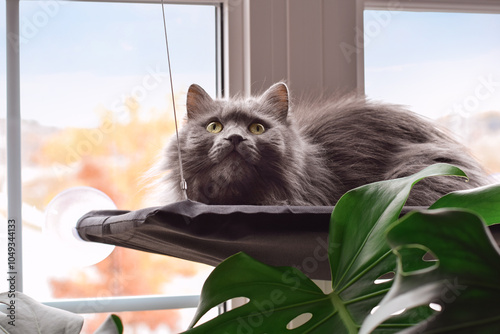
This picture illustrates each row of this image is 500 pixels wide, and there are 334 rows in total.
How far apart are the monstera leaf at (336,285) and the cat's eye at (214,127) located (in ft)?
1.81

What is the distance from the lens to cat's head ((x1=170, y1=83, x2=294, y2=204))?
0.91m

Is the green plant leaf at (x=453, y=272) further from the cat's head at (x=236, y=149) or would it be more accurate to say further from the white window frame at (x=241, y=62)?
the white window frame at (x=241, y=62)

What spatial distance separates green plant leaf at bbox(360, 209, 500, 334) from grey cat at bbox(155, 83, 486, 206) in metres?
0.62

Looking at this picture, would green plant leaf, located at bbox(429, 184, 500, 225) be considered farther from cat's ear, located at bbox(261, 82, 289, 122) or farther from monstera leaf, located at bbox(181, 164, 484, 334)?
cat's ear, located at bbox(261, 82, 289, 122)

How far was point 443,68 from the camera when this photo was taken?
1.56 meters

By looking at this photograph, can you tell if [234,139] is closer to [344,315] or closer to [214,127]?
[214,127]

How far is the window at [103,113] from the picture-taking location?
4.49 ft

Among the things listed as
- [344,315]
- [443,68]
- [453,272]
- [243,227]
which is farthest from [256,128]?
[443,68]

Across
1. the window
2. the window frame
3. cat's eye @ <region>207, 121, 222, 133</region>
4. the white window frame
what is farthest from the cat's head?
the window frame

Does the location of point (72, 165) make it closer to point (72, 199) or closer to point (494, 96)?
point (72, 199)

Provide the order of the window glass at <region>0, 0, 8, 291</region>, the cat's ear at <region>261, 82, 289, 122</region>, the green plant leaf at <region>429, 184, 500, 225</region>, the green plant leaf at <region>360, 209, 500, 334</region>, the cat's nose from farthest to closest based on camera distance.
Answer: the window glass at <region>0, 0, 8, 291</region> → the cat's ear at <region>261, 82, 289, 122</region> → the cat's nose → the green plant leaf at <region>429, 184, 500, 225</region> → the green plant leaf at <region>360, 209, 500, 334</region>

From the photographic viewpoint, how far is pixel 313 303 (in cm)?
48

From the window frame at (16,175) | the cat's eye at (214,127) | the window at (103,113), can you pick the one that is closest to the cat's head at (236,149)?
the cat's eye at (214,127)

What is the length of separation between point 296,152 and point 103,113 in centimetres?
69
